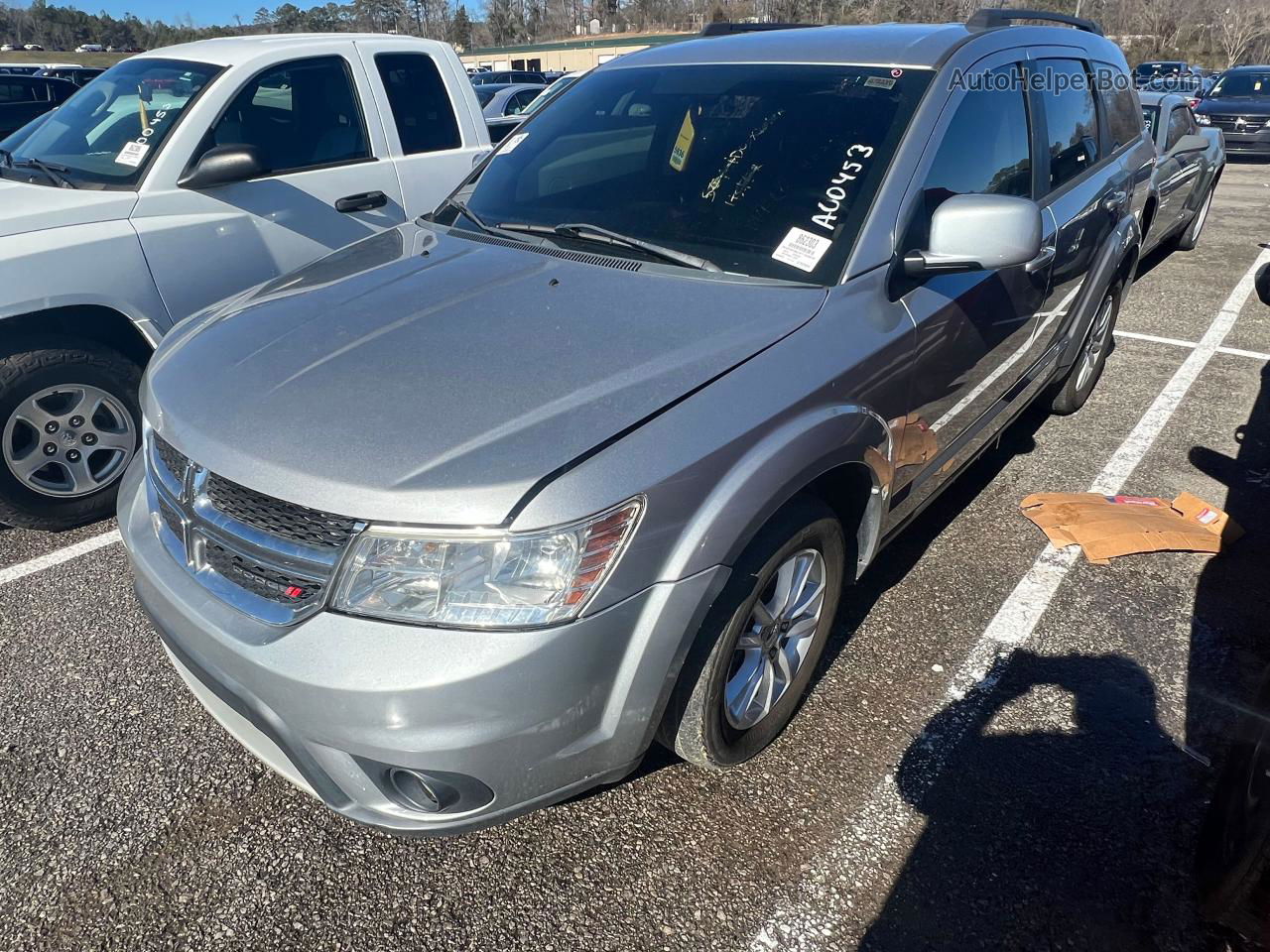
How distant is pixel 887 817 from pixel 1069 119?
3226 mm

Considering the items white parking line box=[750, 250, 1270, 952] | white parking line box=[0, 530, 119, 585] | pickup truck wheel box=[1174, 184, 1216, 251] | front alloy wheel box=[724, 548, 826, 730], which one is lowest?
white parking line box=[0, 530, 119, 585]

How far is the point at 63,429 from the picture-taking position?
361cm

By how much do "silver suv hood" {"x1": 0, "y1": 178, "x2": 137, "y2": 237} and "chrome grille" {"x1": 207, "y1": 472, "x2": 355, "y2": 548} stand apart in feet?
7.38

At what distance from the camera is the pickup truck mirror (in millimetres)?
6837

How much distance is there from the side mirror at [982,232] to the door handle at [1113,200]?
7.09ft

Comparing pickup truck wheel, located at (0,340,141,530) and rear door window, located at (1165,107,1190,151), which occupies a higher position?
rear door window, located at (1165,107,1190,151)

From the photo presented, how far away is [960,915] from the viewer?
2029 millimetres

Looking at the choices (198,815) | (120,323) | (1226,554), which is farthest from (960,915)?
(120,323)

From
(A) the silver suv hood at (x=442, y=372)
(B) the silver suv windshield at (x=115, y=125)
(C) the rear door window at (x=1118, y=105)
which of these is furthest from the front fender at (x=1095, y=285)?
(B) the silver suv windshield at (x=115, y=125)

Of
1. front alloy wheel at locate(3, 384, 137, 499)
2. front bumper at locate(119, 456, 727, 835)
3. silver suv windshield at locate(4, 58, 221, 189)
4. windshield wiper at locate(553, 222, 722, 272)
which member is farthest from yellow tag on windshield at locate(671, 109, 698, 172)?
front alloy wheel at locate(3, 384, 137, 499)

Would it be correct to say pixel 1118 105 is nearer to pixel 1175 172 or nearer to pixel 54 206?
pixel 1175 172

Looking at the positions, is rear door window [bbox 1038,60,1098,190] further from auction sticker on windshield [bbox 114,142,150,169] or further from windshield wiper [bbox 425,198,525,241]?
auction sticker on windshield [bbox 114,142,150,169]

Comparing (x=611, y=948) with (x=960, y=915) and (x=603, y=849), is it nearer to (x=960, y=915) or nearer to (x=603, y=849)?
(x=603, y=849)

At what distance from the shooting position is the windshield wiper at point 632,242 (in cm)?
248
